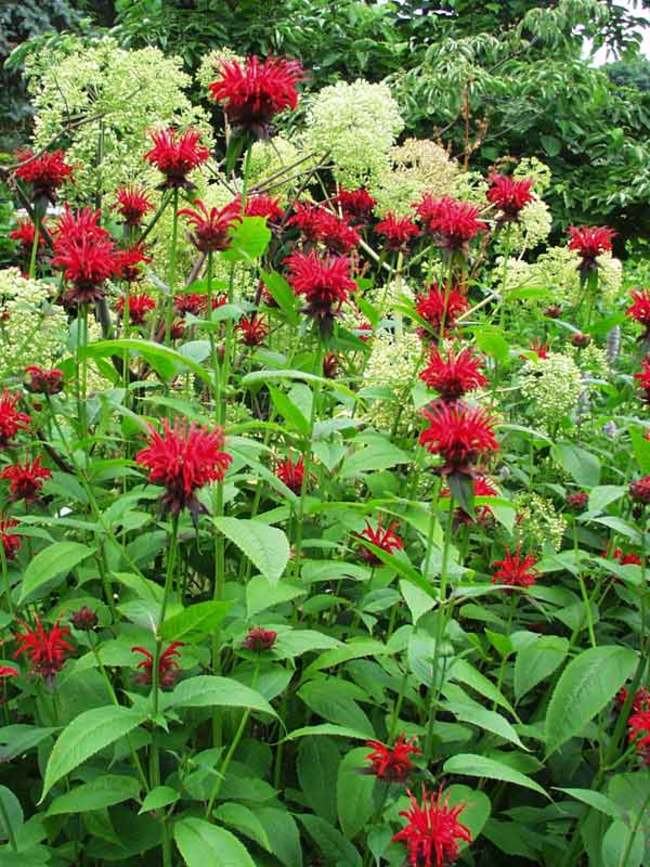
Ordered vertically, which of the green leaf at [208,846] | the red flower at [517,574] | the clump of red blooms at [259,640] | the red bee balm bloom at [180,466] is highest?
the red bee balm bloom at [180,466]

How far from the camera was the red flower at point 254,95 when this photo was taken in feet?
5.56

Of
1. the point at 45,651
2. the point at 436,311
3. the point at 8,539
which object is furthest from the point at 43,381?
the point at 436,311

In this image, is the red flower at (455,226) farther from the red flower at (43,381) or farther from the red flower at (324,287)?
the red flower at (43,381)

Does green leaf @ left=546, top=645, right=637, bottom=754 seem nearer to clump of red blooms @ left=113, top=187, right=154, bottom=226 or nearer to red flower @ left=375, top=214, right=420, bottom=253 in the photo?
red flower @ left=375, top=214, right=420, bottom=253

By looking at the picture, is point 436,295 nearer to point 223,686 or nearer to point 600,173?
point 223,686

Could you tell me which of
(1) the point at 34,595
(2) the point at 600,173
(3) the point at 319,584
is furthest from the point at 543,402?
(2) the point at 600,173

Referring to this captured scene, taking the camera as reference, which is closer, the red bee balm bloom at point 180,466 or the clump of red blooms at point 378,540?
the red bee balm bloom at point 180,466

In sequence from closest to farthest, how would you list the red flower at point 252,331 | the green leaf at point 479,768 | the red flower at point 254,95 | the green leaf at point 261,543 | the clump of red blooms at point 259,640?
the green leaf at point 261,543, the green leaf at point 479,768, the clump of red blooms at point 259,640, the red flower at point 254,95, the red flower at point 252,331

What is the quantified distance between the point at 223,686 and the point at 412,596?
32 cm

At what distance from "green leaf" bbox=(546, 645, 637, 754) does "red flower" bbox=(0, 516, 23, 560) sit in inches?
38.2

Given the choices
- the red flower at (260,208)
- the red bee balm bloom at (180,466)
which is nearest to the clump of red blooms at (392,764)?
the red bee balm bloom at (180,466)

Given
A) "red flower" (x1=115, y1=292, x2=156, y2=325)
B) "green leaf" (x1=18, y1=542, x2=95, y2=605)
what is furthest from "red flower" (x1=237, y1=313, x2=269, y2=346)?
"green leaf" (x1=18, y1=542, x2=95, y2=605)

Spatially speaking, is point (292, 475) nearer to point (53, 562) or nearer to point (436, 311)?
point (436, 311)

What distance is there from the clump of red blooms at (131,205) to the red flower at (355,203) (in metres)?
0.52
